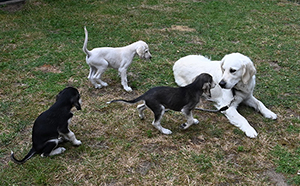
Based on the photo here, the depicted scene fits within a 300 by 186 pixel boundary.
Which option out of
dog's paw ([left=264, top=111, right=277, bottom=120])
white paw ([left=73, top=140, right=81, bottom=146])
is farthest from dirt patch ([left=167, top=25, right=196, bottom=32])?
white paw ([left=73, top=140, right=81, bottom=146])

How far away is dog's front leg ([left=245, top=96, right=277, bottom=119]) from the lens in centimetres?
479

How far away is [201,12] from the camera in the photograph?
35.4 ft

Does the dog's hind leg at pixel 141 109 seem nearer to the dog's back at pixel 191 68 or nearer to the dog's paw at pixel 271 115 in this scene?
the dog's back at pixel 191 68

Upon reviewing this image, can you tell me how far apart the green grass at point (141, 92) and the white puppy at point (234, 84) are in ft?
0.52

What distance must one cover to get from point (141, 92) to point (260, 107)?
2242 mm

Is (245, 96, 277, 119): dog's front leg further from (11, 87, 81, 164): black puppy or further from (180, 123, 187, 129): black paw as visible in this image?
(11, 87, 81, 164): black puppy

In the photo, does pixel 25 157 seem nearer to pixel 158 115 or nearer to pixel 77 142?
pixel 77 142

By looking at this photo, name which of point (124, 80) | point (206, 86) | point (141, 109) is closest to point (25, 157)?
point (141, 109)

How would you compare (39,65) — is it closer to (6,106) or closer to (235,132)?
(6,106)

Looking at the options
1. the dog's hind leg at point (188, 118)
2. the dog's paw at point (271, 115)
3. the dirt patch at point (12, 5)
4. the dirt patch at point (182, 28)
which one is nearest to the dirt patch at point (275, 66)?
the dog's paw at point (271, 115)

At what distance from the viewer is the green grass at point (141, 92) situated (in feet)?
12.0

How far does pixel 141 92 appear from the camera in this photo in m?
5.57

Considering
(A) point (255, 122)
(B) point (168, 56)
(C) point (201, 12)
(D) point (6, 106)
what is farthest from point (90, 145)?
(C) point (201, 12)

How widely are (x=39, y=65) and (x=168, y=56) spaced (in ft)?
10.3
